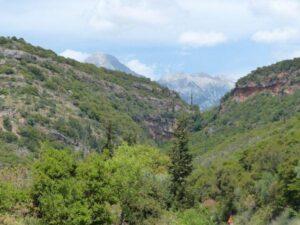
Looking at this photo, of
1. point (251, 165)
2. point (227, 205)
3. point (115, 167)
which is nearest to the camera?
point (115, 167)

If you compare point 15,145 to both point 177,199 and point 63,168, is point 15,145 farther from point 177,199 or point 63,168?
point 63,168

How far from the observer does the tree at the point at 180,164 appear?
8800 cm

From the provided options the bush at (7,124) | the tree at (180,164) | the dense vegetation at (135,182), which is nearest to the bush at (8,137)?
the dense vegetation at (135,182)

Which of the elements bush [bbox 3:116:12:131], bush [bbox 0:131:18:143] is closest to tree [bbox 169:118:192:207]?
bush [bbox 0:131:18:143]

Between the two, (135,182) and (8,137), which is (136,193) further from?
(8,137)

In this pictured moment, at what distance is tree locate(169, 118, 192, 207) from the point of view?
88000mm

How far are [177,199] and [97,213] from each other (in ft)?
97.1

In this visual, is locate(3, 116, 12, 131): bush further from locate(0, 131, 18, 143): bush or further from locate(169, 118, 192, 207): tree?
locate(169, 118, 192, 207): tree

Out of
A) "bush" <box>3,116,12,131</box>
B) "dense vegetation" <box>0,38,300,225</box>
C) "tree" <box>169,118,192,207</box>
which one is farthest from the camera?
"bush" <box>3,116,12,131</box>

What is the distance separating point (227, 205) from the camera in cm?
10806

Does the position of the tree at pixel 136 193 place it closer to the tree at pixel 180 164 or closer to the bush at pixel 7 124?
the tree at pixel 180 164

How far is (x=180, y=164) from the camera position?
9056 cm

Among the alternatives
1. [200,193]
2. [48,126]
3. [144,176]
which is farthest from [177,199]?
[48,126]

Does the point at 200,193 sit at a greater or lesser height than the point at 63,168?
lesser
